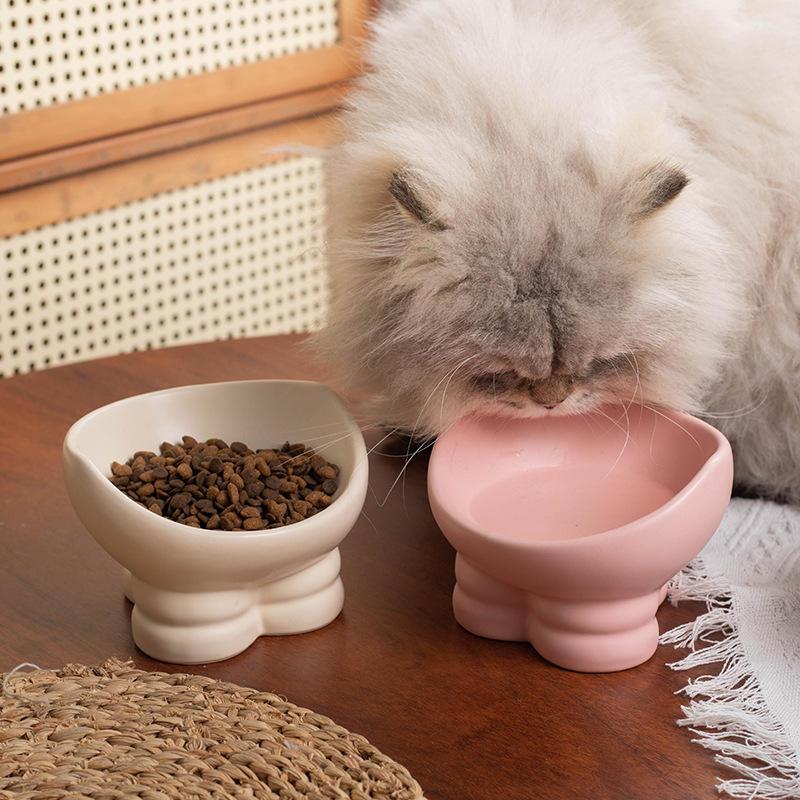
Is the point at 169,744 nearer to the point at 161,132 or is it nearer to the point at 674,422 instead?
the point at 674,422

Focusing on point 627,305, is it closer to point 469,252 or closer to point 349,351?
point 469,252

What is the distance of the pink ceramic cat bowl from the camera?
36.1 inches

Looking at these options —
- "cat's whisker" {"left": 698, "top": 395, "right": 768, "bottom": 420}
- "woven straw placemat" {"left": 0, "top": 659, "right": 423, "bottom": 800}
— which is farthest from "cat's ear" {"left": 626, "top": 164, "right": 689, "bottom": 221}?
"woven straw placemat" {"left": 0, "top": 659, "right": 423, "bottom": 800}

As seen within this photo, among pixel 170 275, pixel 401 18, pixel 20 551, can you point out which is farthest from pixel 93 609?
pixel 170 275

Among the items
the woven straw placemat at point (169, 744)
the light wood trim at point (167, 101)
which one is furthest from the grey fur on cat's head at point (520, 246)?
the light wood trim at point (167, 101)

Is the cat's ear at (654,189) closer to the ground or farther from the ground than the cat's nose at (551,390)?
farther from the ground

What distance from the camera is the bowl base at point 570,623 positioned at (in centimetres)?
95

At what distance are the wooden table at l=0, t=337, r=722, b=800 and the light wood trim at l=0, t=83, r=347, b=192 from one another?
980 mm

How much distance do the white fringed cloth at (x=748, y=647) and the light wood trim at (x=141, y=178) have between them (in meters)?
1.18

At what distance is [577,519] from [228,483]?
1.03 feet

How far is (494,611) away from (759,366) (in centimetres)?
43

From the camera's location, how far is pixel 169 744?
83cm

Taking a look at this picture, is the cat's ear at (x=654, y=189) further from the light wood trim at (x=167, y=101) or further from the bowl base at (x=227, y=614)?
the light wood trim at (x=167, y=101)

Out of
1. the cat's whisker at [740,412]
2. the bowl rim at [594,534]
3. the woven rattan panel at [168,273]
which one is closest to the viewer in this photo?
the bowl rim at [594,534]
